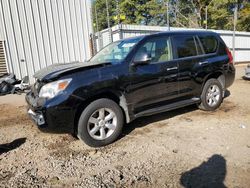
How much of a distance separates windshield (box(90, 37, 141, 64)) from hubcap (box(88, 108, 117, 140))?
91 cm

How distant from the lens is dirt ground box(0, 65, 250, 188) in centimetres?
300

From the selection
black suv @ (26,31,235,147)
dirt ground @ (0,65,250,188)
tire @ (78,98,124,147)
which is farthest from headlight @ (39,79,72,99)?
dirt ground @ (0,65,250,188)

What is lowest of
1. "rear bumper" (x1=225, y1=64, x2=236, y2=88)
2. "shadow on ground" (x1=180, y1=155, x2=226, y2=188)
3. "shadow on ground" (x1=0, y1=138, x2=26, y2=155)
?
"shadow on ground" (x1=0, y1=138, x2=26, y2=155)

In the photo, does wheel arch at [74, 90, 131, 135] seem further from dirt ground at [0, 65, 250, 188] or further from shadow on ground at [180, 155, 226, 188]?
shadow on ground at [180, 155, 226, 188]

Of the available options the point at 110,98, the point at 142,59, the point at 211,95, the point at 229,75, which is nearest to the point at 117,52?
the point at 142,59

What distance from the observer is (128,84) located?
418cm

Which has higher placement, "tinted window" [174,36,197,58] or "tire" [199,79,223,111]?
"tinted window" [174,36,197,58]

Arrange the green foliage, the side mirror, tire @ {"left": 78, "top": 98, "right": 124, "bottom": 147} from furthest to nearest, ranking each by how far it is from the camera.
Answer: the green foliage → the side mirror → tire @ {"left": 78, "top": 98, "right": 124, "bottom": 147}

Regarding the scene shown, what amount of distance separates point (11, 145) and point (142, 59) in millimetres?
2731

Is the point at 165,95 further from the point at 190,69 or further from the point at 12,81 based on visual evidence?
the point at 12,81

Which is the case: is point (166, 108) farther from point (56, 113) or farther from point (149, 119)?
point (56, 113)

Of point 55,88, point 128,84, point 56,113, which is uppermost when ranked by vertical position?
point 55,88

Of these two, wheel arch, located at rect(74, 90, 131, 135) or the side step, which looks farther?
the side step

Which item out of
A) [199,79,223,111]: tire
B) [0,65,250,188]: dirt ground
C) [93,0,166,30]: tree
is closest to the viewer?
[0,65,250,188]: dirt ground
